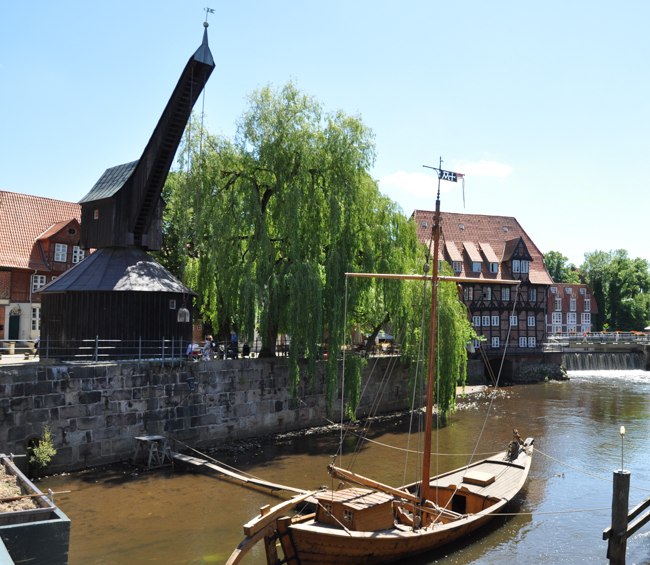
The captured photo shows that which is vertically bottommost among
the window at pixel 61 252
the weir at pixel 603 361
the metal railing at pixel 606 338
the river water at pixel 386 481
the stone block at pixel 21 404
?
the river water at pixel 386 481

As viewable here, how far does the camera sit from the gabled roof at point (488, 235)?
52.2m

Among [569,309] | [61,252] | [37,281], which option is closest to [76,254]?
[61,252]

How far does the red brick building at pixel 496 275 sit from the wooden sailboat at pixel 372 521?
36.2 m

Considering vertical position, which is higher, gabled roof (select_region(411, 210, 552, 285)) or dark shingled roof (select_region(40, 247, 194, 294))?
gabled roof (select_region(411, 210, 552, 285))

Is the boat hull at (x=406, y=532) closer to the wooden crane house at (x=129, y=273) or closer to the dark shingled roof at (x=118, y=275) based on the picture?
the wooden crane house at (x=129, y=273)

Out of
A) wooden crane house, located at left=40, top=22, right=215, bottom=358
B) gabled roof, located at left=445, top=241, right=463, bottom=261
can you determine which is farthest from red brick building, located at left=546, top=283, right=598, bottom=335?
wooden crane house, located at left=40, top=22, right=215, bottom=358

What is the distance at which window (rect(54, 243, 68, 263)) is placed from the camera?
3359 cm

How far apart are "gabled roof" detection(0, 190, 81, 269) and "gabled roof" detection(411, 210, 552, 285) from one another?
90.2ft

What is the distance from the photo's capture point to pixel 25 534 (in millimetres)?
7789

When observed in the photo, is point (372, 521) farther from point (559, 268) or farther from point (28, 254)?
point (559, 268)

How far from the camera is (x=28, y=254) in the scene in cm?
3303

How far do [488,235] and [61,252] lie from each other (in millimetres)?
34879

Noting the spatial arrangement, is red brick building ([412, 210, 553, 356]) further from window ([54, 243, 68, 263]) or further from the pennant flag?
the pennant flag

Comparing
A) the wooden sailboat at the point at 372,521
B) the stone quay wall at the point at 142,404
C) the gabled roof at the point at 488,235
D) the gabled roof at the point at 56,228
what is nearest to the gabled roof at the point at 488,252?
the gabled roof at the point at 488,235
